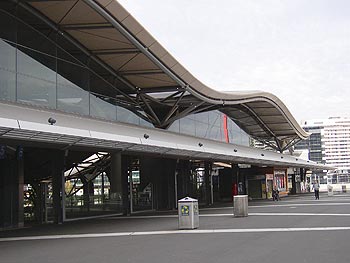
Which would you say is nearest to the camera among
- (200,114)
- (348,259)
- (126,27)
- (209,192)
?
(348,259)

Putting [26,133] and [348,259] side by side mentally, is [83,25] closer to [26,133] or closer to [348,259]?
[26,133]

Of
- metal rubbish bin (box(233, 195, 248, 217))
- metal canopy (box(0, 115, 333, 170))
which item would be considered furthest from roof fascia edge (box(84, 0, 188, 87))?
metal rubbish bin (box(233, 195, 248, 217))

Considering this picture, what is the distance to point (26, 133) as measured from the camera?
15.3 meters

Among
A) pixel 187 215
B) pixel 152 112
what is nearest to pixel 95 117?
pixel 187 215

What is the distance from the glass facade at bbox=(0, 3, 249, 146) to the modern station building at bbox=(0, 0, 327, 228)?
5cm

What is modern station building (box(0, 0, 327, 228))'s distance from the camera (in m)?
17.4

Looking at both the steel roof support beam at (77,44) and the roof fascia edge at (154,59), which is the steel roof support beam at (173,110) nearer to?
the roof fascia edge at (154,59)

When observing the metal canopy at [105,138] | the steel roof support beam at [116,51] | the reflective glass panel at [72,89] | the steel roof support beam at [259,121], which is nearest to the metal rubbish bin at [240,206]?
the metal canopy at [105,138]

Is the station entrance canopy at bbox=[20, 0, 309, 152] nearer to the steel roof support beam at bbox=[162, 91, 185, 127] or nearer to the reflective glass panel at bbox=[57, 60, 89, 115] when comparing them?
the steel roof support beam at bbox=[162, 91, 185, 127]

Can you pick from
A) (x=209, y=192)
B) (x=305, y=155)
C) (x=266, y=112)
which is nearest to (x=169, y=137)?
(x=209, y=192)

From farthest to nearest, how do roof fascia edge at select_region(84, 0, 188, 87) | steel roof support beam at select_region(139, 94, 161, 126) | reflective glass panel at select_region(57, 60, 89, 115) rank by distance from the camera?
steel roof support beam at select_region(139, 94, 161, 126), reflective glass panel at select_region(57, 60, 89, 115), roof fascia edge at select_region(84, 0, 188, 87)

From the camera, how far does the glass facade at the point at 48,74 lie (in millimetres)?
17000

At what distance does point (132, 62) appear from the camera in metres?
25.5

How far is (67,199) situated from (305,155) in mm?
63513
